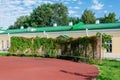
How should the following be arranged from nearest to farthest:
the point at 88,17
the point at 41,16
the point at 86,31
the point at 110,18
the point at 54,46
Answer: the point at 54,46, the point at 86,31, the point at 110,18, the point at 88,17, the point at 41,16

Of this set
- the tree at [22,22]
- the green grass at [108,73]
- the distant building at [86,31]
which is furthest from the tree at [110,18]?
the green grass at [108,73]

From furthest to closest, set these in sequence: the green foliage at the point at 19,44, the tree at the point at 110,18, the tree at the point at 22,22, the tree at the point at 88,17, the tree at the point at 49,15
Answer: the tree at the point at 22,22
the tree at the point at 49,15
the tree at the point at 88,17
the tree at the point at 110,18
the green foliage at the point at 19,44

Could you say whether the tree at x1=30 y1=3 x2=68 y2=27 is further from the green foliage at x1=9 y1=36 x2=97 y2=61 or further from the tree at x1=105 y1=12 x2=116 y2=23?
the green foliage at x1=9 y1=36 x2=97 y2=61

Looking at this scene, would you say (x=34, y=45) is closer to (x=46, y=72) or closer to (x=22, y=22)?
(x=46, y=72)

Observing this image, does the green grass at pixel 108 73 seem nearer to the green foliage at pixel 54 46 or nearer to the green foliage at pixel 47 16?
the green foliage at pixel 54 46

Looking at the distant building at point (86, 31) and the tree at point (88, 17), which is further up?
the tree at point (88, 17)

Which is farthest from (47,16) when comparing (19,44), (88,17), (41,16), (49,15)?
(19,44)

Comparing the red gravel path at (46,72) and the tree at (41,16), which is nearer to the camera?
the red gravel path at (46,72)

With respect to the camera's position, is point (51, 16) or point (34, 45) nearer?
point (34, 45)

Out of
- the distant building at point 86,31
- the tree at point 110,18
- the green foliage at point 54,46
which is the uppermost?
the tree at point 110,18

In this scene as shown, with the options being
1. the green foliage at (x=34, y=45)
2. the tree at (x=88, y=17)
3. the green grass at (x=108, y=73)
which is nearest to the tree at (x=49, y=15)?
the tree at (x=88, y=17)

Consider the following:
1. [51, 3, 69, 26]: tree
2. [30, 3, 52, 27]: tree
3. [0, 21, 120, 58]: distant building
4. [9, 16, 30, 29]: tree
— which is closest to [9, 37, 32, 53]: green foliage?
[0, 21, 120, 58]: distant building

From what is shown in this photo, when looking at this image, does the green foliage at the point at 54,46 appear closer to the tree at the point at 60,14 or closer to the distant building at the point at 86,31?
the distant building at the point at 86,31

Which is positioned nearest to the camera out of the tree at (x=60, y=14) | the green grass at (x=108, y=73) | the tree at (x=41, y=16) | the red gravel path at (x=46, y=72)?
the red gravel path at (x=46, y=72)
